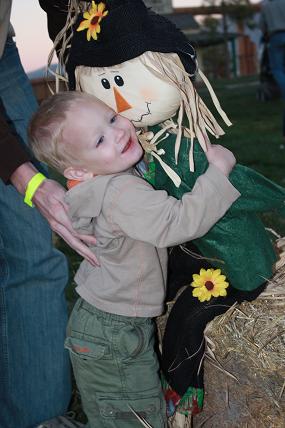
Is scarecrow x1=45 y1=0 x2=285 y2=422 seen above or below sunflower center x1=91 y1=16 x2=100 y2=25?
below

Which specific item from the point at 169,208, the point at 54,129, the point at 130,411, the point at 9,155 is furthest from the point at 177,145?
the point at 130,411

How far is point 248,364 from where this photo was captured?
1.83 m

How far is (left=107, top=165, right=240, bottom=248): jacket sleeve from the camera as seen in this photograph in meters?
1.67

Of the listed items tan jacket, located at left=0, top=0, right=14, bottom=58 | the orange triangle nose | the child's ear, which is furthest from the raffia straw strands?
tan jacket, located at left=0, top=0, right=14, bottom=58

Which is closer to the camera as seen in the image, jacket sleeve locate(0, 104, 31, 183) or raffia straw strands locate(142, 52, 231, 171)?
raffia straw strands locate(142, 52, 231, 171)

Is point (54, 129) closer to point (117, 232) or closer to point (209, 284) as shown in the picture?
point (117, 232)

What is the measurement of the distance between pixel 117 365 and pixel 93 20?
929 millimetres

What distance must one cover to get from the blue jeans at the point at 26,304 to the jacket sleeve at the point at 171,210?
1.99 feet

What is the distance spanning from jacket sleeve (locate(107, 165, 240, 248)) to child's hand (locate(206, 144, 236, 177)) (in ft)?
0.10

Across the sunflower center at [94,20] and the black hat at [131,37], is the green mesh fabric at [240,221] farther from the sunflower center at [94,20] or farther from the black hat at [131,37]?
the sunflower center at [94,20]

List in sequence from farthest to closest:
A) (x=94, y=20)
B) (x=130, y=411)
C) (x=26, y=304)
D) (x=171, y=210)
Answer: (x=26, y=304) < (x=130, y=411) < (x=94, y=20) < (x=171, y=210)

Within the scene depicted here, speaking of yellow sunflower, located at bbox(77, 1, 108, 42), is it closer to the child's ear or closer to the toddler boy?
the toddler boy

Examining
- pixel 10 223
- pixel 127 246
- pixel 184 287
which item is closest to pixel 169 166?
pixel 127 246

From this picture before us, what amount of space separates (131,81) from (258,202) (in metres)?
→ 0.47
